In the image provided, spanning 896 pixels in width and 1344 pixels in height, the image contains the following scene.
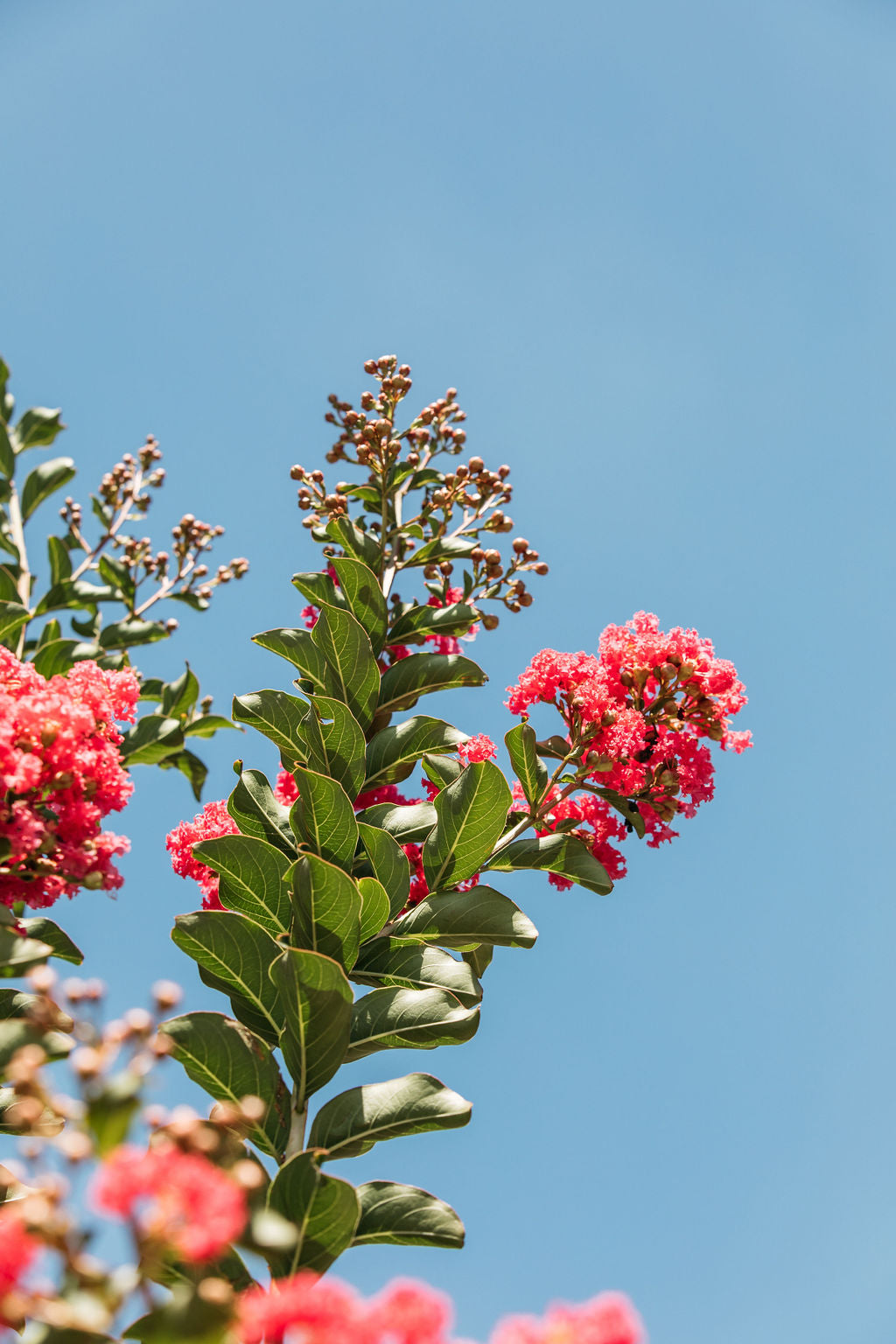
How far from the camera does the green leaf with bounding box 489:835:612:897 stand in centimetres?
291

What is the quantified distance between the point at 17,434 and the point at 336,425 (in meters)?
2.43

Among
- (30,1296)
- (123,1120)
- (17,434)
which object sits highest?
(17,434)

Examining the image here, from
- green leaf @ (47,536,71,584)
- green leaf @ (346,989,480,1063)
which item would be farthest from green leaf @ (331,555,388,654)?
green leaf @ (47,536,71,584)

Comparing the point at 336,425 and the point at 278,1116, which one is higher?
the point at 336,425

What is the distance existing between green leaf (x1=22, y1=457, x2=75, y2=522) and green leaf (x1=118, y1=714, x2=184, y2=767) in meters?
1.71

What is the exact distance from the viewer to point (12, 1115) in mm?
2312

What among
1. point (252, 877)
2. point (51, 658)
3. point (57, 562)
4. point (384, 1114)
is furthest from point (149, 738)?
point (384, 1114)

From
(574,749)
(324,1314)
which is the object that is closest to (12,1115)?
(324,1314)

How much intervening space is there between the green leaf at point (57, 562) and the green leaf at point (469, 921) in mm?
3233

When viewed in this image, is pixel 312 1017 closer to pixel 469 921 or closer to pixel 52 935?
pixel 469 921

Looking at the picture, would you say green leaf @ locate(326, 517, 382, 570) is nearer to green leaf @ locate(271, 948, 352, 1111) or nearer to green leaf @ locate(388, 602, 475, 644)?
green leaf @ locate(388, 602, 475, 644)

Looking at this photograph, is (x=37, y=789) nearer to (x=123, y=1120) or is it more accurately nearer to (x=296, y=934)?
(x=296, y=934)

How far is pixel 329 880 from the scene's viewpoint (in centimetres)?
223

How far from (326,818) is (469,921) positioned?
50 cm
